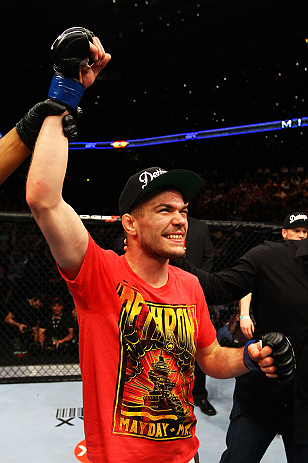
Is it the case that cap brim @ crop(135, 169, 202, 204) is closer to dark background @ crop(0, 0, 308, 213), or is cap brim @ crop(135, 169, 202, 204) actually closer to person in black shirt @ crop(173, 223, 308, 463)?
person in black shirt @ crop(173, 223, 308, 463)

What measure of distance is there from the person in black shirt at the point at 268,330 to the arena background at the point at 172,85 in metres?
4.47

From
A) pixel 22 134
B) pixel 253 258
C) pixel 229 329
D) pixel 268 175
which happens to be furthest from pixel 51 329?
pixel 268 175

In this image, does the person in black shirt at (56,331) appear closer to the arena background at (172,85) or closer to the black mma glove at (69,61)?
the arena background at (172,85)

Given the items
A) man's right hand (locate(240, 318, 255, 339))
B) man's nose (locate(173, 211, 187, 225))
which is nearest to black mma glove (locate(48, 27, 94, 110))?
man's nose (locate(173, 211, 187, 225))

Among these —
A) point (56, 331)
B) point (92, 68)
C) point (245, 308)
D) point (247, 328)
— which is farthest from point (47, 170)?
point (56, 331)

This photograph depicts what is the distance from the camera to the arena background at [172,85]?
7734 millimetres

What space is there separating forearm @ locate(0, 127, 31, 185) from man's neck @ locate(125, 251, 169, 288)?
456 millimetres

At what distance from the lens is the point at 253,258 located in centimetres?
168

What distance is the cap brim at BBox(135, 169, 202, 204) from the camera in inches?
44.4

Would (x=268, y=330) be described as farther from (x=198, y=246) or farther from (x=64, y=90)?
(x=198, y=246)

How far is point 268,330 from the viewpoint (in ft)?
5.26

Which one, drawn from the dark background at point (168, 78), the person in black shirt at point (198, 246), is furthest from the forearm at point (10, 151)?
the dark background at point (168, 78)

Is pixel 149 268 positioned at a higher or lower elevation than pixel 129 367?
higher

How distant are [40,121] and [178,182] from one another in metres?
0.46
